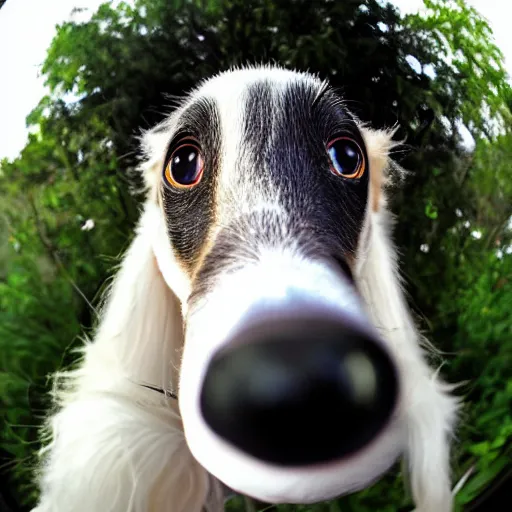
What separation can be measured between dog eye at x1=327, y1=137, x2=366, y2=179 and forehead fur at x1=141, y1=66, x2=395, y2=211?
2 cm

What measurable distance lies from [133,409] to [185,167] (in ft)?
0.81

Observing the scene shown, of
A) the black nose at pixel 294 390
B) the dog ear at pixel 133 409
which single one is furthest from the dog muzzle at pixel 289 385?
the dog ear at pixel 133 409

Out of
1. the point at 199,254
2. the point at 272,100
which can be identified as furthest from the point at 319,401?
the point at 272,100

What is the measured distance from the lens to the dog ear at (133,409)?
64 centimetres

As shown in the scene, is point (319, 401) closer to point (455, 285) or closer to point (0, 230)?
point (455, 285)

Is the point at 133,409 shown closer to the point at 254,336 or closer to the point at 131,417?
the point at 131,417

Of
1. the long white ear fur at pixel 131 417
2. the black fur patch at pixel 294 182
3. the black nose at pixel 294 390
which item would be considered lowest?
the long white ear fur at pixel 131 417

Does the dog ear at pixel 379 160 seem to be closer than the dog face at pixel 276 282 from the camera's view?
No

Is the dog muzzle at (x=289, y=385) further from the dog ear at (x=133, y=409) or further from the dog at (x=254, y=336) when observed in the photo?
the dog ear at (x=133, y=409)

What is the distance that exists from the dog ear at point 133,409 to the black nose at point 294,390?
0.14 m

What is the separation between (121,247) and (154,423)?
184 mm

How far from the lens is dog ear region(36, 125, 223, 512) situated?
639mm

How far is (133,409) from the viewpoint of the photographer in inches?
25.2

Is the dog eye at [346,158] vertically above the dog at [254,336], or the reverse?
the dog eye at [346,158]
